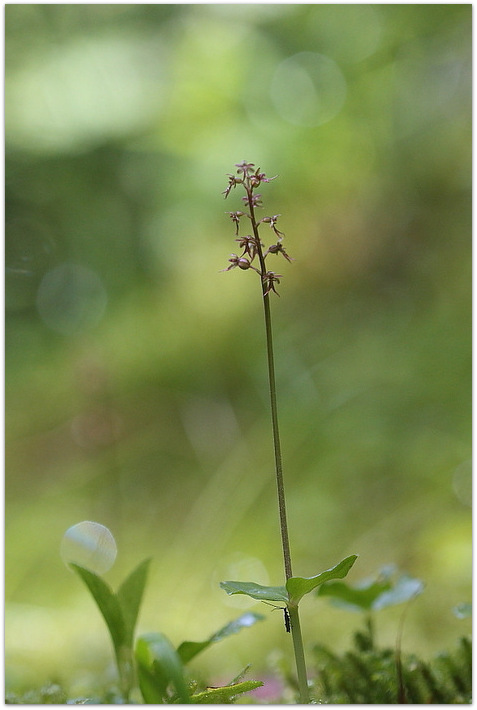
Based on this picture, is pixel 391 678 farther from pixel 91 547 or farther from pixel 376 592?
pixel 91 547

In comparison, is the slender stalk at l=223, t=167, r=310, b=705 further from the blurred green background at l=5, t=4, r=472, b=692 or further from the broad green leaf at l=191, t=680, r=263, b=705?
the blurred green background at l=5, t=4, r=472, b=692

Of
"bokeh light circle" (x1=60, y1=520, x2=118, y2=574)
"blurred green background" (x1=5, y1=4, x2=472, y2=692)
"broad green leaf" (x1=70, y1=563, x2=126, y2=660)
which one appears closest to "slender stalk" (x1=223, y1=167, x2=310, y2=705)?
"broad green leaf" (x1=70, y1=563, x2=126, y2=660)

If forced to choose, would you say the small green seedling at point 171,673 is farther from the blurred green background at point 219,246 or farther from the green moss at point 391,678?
the blurred green background at point 219,246

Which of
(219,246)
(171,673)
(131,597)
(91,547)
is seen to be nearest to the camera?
(171,673)

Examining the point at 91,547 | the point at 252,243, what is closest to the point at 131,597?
the point at 252,243

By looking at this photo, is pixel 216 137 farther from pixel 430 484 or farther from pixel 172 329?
pixel 430 484

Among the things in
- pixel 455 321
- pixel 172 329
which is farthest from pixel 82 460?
pixel 455 321

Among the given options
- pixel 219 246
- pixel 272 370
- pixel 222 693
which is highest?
pixel 219 246
